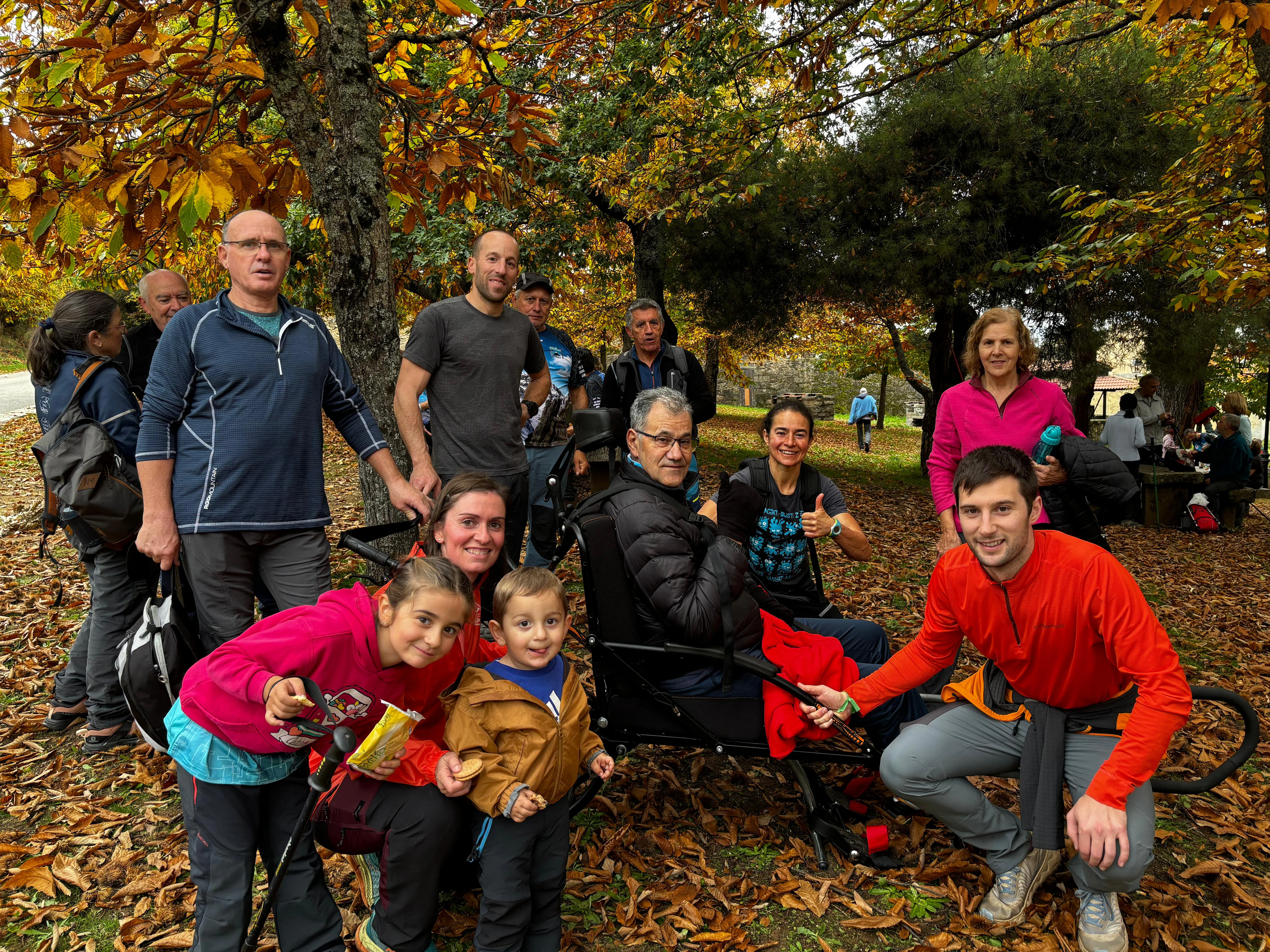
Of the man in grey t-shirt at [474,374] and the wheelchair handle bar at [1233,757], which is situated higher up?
the man in grey t-shirt at [474,374]

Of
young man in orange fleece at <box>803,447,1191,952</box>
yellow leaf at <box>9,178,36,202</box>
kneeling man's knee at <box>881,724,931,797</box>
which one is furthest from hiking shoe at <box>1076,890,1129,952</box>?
yellow leaf at <box>9,178,36,202</box>

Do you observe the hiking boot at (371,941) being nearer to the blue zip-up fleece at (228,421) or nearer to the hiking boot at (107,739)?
the blue zip-up fleece at (228,421)

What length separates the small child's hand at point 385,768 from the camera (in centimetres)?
217

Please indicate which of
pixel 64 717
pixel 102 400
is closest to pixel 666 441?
pixel 102 400

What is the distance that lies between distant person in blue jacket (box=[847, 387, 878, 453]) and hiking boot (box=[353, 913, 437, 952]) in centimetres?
1976

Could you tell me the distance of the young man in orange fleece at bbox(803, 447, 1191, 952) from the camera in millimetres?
2340

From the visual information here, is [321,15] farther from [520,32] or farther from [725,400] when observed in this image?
[725,400]

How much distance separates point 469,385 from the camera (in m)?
4.04

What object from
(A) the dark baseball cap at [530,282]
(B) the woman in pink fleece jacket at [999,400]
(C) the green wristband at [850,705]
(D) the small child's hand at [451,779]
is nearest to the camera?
(D) the small child's hand at [451,779]

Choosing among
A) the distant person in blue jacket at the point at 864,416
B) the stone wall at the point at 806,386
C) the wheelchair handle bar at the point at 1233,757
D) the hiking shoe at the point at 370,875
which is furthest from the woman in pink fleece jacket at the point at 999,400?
the stone wall at the point at 806,386

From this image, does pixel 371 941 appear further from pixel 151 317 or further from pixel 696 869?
pixel 151 317

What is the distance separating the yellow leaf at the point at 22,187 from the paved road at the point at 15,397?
42.9 ft

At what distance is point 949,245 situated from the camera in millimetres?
9211

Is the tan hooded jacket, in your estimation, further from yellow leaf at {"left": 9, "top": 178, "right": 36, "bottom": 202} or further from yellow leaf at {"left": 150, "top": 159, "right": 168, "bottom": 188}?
yellow leaf at {"left": 9, "top": 178, "right": 36, "bottom": 202}
